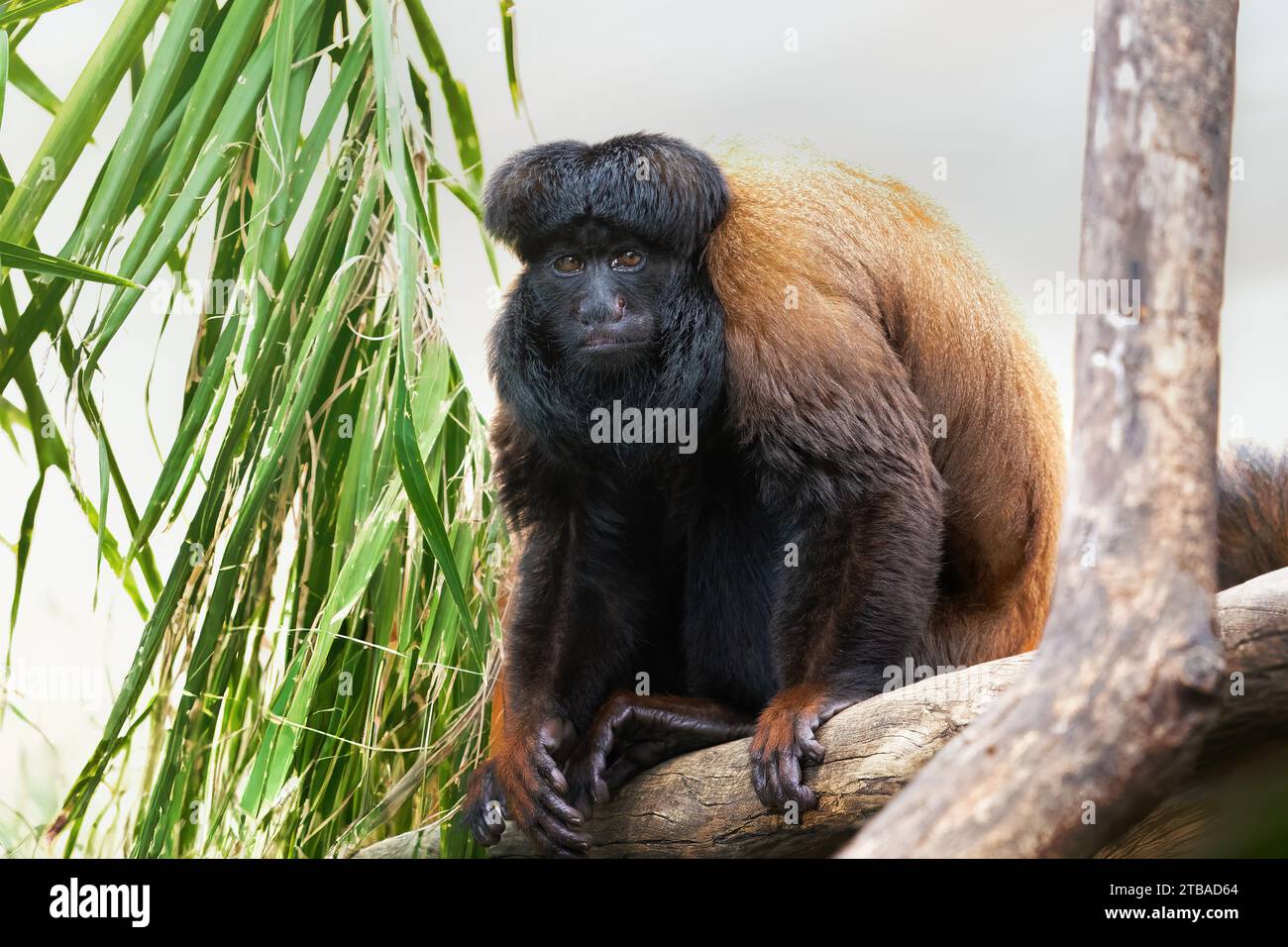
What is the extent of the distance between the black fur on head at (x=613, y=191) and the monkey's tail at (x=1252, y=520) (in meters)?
1.08

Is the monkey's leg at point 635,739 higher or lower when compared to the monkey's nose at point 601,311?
lower

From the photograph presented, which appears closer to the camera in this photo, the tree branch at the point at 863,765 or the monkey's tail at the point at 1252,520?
the tree branch at the point at 863,765

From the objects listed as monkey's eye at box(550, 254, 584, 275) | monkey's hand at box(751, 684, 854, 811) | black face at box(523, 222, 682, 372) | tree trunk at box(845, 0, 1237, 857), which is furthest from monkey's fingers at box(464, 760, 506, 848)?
tree trunk at box(845, 0, 1237, 857)

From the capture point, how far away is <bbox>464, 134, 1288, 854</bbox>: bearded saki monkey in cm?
217

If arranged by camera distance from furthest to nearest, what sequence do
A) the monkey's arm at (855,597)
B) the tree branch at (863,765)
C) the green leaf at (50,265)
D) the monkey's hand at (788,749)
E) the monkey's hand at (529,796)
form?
the monkey's hand at (529,796) < the monkey's arm at (855,597) < the monkey's hand at (788,749) < the green leaf at (50,265) < the tree branch at (863,765)

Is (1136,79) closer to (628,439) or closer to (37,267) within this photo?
(628,439)

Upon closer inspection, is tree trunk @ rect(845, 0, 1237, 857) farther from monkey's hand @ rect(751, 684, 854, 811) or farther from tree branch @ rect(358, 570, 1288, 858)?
monkey's hand @ rect(751, 684, 854, 811)

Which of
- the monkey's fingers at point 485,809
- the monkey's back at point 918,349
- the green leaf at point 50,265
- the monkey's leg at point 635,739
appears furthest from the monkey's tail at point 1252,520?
the green leaf at point 50,265

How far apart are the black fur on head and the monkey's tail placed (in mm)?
1080

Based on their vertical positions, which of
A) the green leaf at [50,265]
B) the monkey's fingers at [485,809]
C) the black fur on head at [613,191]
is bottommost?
the monkey's fingers at [485,809]

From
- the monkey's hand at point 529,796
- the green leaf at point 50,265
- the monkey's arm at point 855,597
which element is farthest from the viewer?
the monkey's hand at point 529,796

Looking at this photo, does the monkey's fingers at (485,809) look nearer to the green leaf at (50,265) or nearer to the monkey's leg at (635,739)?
the monkey's leg at (635,739)

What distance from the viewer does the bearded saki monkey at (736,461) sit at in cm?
217

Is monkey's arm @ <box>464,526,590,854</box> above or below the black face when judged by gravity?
below
